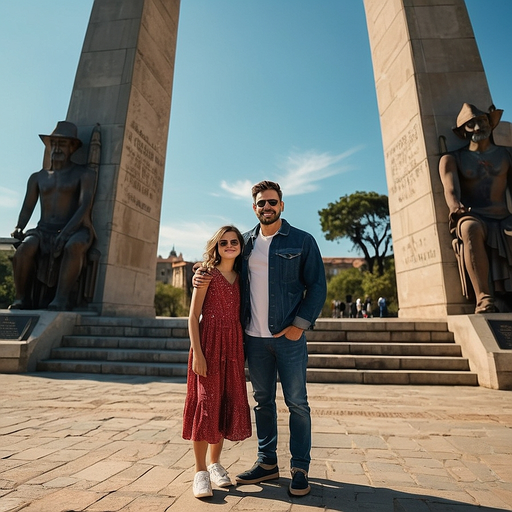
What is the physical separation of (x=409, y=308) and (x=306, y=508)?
780cm

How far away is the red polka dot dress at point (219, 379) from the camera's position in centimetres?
221

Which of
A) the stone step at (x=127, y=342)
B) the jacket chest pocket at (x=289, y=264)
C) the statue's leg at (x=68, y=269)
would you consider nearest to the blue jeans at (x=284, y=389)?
the jacket chest pocket at (x=289, y=264)

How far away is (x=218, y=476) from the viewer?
2.15m

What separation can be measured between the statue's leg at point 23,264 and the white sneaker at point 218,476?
276 inches

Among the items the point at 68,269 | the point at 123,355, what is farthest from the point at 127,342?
the point at 68,269

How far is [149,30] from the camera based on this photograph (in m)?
10.9

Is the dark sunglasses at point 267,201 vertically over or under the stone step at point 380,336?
over

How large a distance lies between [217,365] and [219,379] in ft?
0.28

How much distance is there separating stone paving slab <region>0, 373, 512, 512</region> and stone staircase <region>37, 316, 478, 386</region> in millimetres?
1102

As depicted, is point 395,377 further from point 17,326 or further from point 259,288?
point 17,326

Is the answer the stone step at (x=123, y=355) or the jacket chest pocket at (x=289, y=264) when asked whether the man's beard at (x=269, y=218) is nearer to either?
the jacket chest pocket at (x=289, y=264)

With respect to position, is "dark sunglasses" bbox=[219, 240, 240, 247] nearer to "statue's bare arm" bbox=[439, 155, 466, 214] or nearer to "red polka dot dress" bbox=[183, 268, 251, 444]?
"red polka dot dress" bbox=[183, 268, 251, 444]

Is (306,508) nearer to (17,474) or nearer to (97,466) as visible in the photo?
(97,466)

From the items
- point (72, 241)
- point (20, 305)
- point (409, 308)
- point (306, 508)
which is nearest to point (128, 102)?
point (72, 241)
